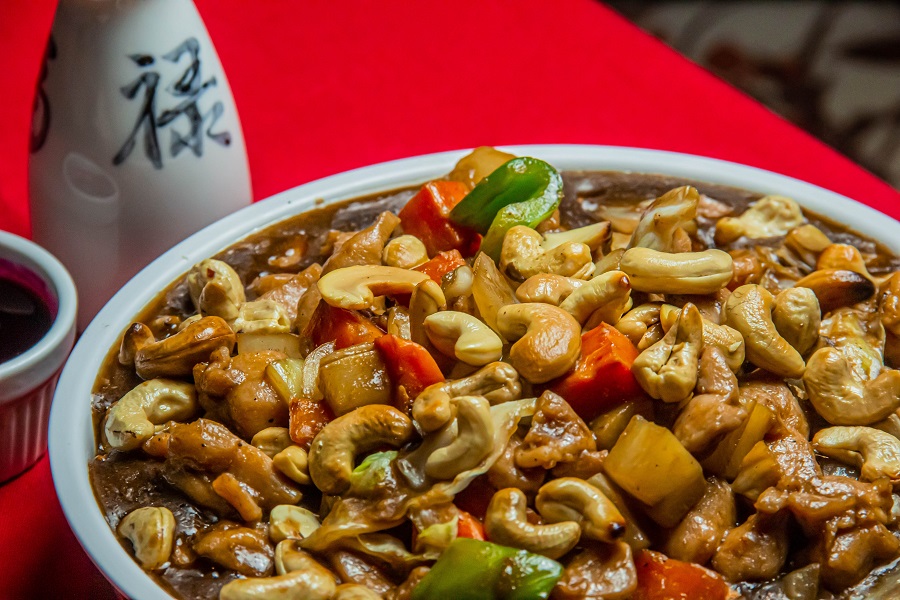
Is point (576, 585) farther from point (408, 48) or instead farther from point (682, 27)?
point (682, 27)

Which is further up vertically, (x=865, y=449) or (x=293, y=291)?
(x=293, y=291)

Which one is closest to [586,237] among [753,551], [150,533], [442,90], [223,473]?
[753,551]

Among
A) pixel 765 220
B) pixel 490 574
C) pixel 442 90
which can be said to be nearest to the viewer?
pixel 490 574

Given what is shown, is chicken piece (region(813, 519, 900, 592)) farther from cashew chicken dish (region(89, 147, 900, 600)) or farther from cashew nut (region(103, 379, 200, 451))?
cashew nut (region(103, 379, 200, 451))

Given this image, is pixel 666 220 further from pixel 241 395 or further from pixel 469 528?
pixel 241 395

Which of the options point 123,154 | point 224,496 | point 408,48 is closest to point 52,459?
point 224,496
